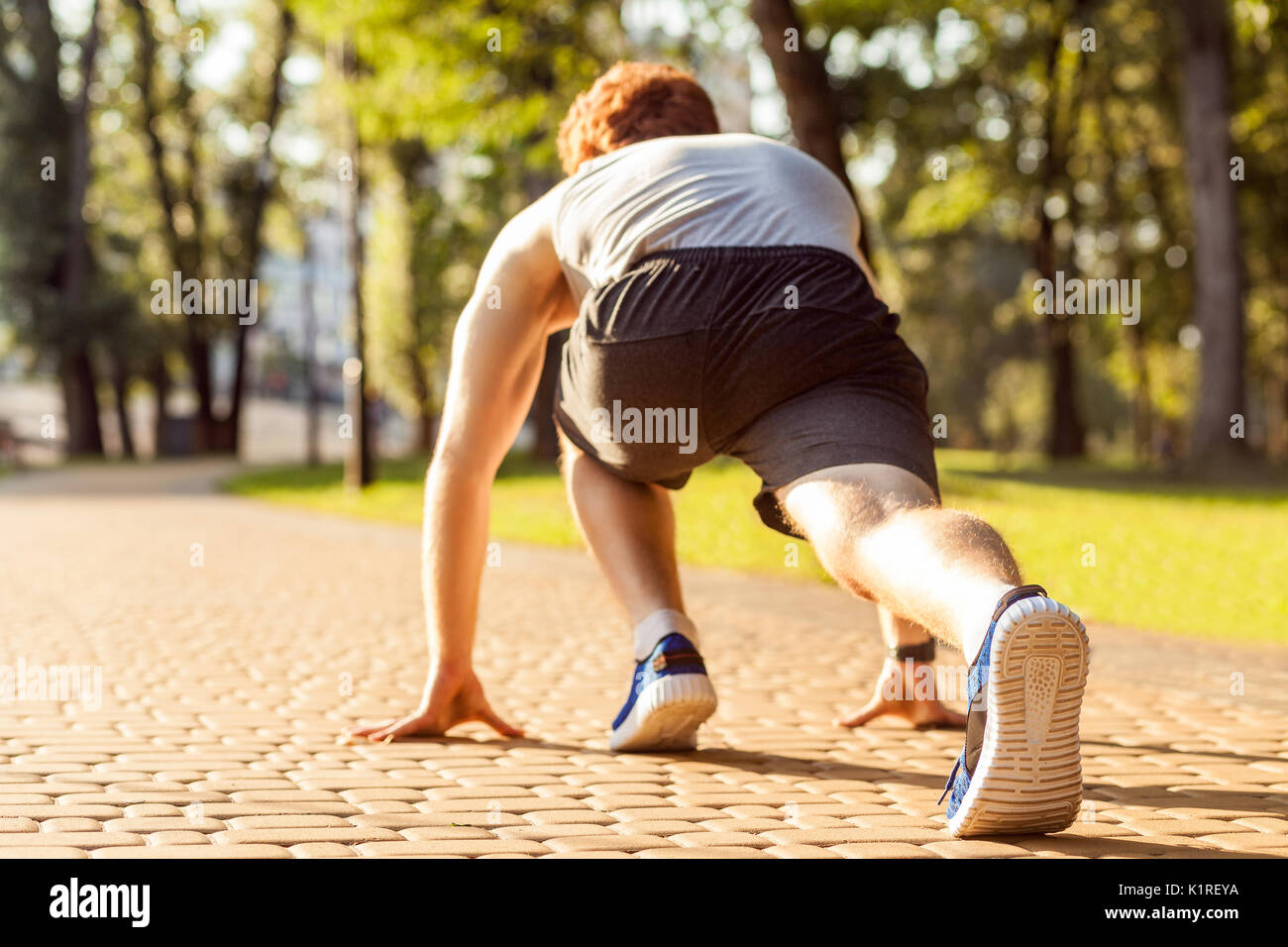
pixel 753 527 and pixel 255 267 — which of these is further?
pixel 255 267

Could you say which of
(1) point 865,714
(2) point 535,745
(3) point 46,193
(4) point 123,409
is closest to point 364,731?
(2) point 535,745

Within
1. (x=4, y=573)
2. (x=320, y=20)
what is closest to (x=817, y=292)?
(x=4, y=573)

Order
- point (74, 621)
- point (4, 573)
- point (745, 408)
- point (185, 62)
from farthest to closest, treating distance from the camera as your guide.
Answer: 1. point (185, 62)
2. point (4, 573)
3. point (74, 621)
4. point (745, 408)

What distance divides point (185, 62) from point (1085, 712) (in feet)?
138

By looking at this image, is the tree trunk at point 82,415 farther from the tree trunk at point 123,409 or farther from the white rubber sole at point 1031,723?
the white rubber sole at point 1031,723

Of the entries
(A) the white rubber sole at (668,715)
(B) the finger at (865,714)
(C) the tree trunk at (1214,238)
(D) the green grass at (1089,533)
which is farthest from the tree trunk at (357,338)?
(A) the white rubber sole at (668,715)

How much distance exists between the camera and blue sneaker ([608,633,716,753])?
3764 mm

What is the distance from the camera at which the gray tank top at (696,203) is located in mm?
3512

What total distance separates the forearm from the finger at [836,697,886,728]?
114 centimetres

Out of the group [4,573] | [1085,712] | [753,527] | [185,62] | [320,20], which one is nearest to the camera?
[1085,712]

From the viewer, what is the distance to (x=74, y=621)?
7234mm

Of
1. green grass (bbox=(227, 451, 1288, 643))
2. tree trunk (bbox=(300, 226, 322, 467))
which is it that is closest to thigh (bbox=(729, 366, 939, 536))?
green grass (bbox=(227, 451, 1288, 643))

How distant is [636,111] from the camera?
A: 4031 mm

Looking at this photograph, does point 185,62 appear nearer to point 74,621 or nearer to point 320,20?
point 320,20
